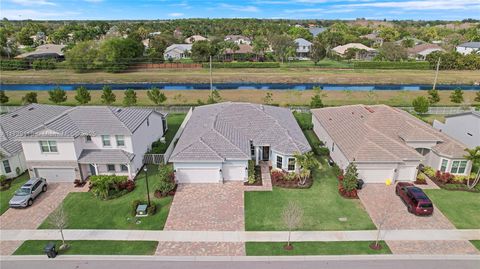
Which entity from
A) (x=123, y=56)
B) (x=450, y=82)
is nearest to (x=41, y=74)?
(x=123, y=56)

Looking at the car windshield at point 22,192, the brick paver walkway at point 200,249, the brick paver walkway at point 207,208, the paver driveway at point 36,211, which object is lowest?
the brick paver walkway at point 200,249

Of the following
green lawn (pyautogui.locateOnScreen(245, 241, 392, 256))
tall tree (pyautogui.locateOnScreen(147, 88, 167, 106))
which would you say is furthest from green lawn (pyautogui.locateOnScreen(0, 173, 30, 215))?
tall tree (pyautogui.locateOnScreen(147, 88, 167, 106))

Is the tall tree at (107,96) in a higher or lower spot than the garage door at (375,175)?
higher

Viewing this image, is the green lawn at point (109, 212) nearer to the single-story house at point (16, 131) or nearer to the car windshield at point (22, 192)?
the car windshield at point (22, 192)

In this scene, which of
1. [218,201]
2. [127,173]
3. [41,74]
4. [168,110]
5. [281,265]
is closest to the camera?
[281,265]

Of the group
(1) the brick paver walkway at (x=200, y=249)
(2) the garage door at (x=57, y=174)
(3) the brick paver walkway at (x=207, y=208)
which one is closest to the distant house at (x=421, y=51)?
(3) the brick paver walkway at (x=207, y=208)

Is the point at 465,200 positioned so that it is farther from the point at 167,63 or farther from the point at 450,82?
the point at 167,63
